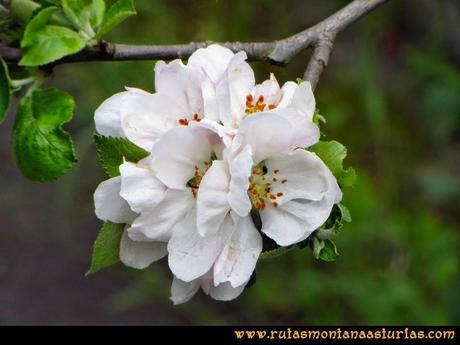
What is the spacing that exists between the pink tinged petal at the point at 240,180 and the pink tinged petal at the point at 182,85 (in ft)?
0.38

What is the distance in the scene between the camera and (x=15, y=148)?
1063mm

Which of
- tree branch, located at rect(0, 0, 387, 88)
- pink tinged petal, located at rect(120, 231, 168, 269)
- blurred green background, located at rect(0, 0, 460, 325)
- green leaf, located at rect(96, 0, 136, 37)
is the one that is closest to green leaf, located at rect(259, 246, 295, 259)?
pink tinged petal, located at rect(120, 231, 168, 269)

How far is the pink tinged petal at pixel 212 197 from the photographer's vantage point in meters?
0.85

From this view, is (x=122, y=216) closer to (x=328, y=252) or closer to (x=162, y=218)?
(x=162, y=218)

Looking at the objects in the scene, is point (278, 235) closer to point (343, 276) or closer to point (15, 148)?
point (15, 148)

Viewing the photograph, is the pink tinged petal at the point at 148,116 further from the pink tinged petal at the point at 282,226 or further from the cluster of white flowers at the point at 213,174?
the pink tinged petal at the point at 282,226

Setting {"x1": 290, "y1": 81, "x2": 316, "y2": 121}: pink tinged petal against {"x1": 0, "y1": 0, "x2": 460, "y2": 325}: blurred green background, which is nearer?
{"x1": 290, "y1": 81, "x2": 316, "y2": 121}: pink tinged petal

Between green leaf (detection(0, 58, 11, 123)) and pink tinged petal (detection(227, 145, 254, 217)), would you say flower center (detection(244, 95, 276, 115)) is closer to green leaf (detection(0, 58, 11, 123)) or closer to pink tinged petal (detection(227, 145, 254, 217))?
pink tinged petal (detection(227, 145, 254, 217))

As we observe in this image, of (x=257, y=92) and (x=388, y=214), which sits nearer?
(x=257, y=92)

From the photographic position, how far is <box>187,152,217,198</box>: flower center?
915 millimetres

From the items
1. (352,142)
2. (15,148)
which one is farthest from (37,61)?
(352,142)

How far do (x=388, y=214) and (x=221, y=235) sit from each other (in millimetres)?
1720

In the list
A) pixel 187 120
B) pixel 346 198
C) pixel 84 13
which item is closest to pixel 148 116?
pixel 187 120

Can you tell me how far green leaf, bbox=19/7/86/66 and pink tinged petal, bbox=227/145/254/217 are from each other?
308 millimetres
